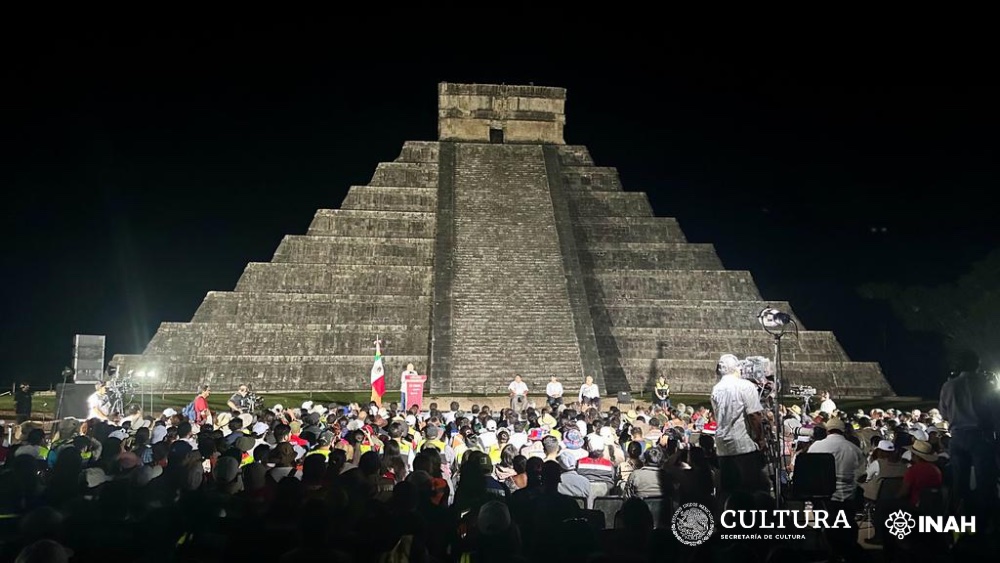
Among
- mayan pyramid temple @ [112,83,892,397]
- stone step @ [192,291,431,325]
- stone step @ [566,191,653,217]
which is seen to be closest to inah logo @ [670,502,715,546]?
mayan pyramid temple @ [112,83,892,397]

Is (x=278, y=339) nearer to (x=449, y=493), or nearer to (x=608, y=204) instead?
(x=608, y=204)

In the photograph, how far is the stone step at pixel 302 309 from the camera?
1280 inches

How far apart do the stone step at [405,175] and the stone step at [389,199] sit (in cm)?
77

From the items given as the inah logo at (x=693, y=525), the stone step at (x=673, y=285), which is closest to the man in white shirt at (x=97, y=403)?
the inah logo at (x=693, y=525)

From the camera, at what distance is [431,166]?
39750 mm

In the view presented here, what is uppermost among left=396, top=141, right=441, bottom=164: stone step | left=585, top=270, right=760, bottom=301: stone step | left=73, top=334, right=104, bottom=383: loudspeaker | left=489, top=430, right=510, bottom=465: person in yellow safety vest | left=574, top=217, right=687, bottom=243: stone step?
left=396, top=141, right=441, bottom=164: stone step

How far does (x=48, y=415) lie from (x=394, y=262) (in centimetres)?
1434

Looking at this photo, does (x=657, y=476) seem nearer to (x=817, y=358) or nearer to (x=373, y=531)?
(x=373, y=531)

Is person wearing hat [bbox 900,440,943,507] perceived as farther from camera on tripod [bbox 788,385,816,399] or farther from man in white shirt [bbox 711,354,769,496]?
camera on tripod [bbox 788,385,816,399]

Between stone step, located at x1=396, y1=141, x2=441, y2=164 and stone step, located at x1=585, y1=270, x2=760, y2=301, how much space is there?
33.7 feet

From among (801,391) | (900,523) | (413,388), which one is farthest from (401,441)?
(801,391)

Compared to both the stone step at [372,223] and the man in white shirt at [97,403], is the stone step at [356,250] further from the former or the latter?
the man in white shirt at [97,403]

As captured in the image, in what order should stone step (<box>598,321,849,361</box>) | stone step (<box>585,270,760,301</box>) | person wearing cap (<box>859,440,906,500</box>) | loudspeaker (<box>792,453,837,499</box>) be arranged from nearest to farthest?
loudspeaker (<box>792,453,837,499</box>), person wearing cap (<box>859,440,906,500</box>), stone step (<box>598,321,849,361</box>), stone step (<box>585,270,760,301</box>)

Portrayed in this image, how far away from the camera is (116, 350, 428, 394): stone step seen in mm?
30297
